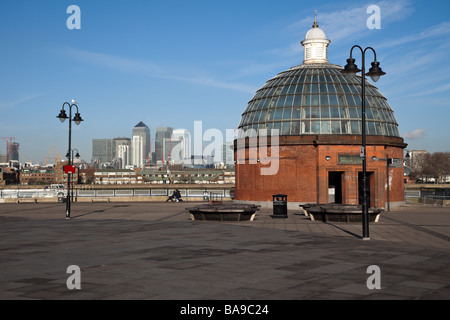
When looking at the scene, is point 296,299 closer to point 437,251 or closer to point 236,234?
point 437,251

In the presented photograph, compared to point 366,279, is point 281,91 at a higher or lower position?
higher

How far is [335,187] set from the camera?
4953 cm

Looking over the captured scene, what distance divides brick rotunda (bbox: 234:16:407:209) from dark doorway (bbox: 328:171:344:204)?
0.84 feet

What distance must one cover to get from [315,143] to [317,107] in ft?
12.8

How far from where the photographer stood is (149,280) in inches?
473

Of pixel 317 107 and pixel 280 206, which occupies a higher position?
pixel 317 107

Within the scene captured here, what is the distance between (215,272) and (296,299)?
363 cm

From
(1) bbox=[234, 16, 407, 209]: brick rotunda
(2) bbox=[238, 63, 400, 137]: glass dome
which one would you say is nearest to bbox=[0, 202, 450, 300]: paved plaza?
(1) bbox=[234, 16, 407, 209]: brick rotunda
